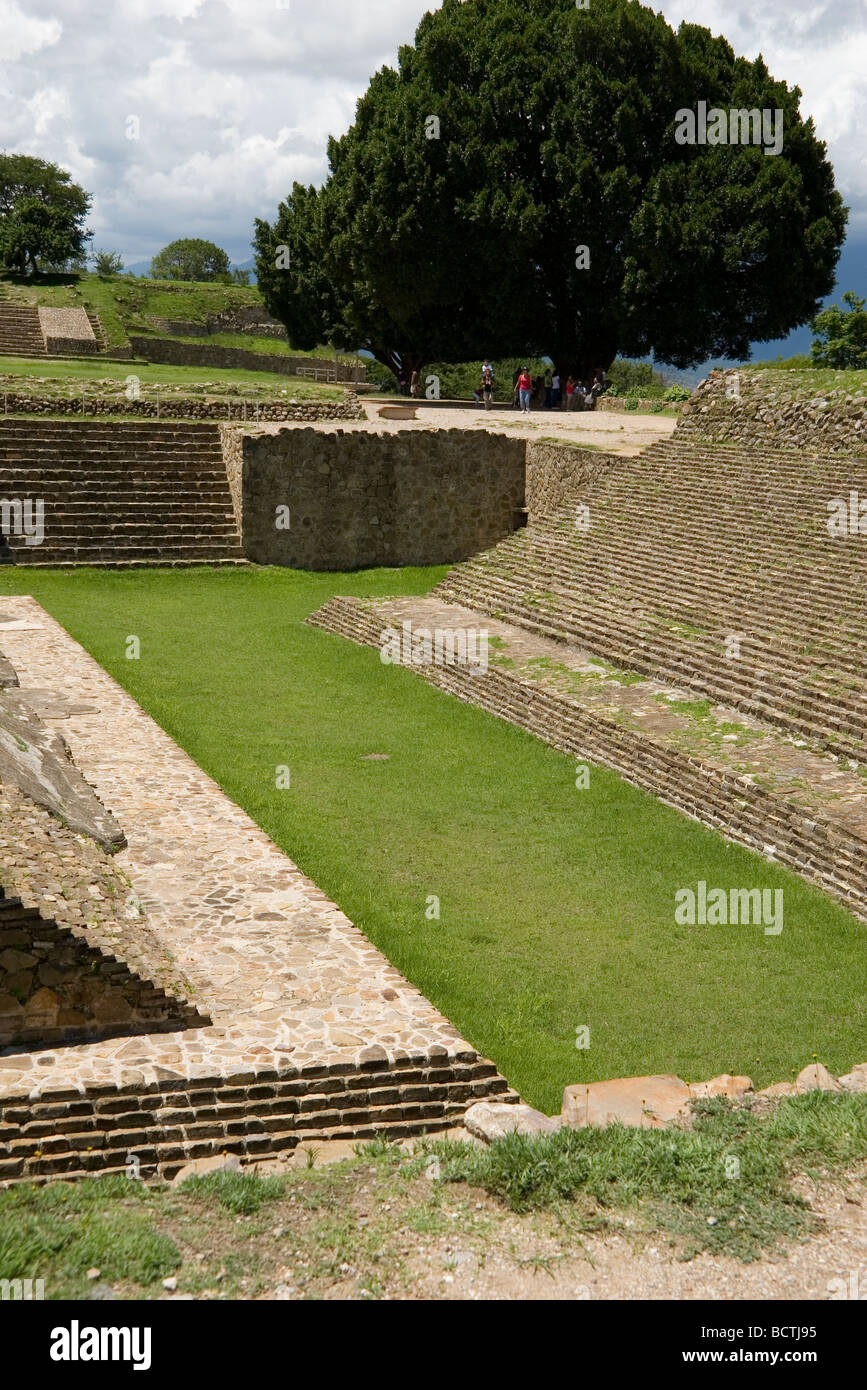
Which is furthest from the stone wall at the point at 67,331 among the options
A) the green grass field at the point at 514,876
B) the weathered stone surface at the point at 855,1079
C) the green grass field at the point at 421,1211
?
the green grass field at the point at 421,1211

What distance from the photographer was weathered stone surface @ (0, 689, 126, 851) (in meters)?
8.27

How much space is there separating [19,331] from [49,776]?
28.8m

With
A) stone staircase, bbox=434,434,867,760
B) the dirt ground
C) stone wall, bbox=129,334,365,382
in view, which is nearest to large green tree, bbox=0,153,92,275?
stone wall, bbox=129,334,365,382

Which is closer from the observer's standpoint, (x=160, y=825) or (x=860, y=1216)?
(x=860, y=1216)

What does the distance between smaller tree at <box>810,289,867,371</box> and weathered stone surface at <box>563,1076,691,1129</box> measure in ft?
79.4

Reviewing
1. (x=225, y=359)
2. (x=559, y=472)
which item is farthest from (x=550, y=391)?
(x=559, y=472)

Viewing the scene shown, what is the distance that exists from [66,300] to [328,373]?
33.4 feet

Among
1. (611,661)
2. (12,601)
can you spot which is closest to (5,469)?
(12,601)

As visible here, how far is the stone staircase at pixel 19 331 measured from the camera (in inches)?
1305

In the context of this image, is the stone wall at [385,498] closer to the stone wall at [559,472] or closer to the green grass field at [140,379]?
the stone wall at [559,472]

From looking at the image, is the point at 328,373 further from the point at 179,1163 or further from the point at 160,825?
the point at 179,1163

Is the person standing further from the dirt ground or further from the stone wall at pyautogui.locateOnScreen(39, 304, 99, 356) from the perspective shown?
the stone wall at pyautogui.locateOnScreen(39, 304, 99, 356)

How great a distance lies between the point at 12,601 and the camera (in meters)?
17.2

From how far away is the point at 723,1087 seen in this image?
21.3ft
